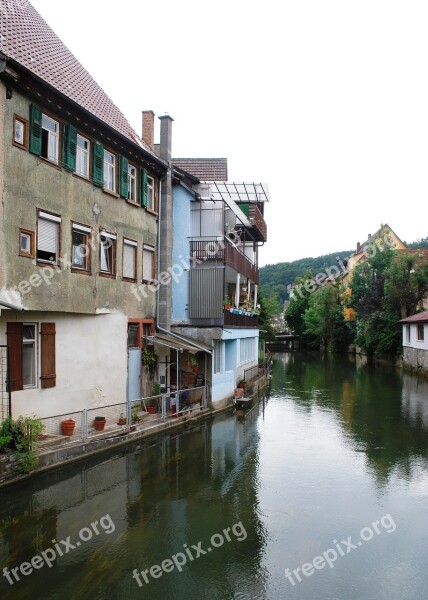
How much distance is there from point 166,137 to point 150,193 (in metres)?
3.05

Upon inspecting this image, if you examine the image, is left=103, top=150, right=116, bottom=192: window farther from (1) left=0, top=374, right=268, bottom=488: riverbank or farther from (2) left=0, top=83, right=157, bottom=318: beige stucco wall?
(1) left=0, top=374, right=268, bottom=488: riverbank

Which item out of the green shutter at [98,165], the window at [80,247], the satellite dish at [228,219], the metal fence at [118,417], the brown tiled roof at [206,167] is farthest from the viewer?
the brown tiled roof at [206,167]

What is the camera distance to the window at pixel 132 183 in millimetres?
19859

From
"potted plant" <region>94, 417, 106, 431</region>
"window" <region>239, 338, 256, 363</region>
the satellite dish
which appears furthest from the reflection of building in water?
"potted plant" <region>94, 417, 106, 431</region>

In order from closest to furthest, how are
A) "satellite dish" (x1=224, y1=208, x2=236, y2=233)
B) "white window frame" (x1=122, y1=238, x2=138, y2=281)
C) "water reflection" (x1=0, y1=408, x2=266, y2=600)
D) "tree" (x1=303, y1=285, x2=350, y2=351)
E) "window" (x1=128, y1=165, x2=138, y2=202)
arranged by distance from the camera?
"water reflection" (x1=0, y1=408, x2=266, y2=600) < "white window frame" (x1=122, y1=238, x2=138, y2=281) < "window" (x1=128, y1=165, x2=138, y2=202) < "satellite dish" (x1=224, y1=208, x2=236, y2=233) < "tree" (x1=303, y1=285, x2=350, y2=351)

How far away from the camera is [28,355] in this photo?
589 inches

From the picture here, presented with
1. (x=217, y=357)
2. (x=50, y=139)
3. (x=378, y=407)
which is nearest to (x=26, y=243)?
(x=50, y=139)

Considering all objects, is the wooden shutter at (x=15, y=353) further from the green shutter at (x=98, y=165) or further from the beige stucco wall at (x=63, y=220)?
the green shutter at (x=98, y=165)

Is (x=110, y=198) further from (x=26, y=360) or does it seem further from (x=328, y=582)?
(x=328, y=582)

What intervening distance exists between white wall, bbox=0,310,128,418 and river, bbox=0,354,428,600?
7.23 feet

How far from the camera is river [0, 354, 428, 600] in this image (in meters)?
7.97

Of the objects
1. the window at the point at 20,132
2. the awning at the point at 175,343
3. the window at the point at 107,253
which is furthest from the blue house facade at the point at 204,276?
the window at the point at 20,132

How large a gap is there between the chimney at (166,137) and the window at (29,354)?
1031 centimetres

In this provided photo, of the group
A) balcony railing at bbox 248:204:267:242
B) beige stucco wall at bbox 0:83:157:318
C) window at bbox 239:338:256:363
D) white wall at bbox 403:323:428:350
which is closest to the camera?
beige stucco wall at bbox 0:83:157:318
